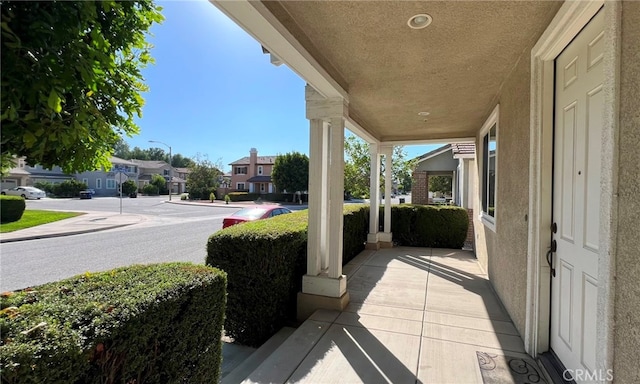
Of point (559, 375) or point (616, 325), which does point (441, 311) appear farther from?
point (616, 325)

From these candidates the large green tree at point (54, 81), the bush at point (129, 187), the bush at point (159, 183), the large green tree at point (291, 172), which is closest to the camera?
the large green tree at point (54, 81)

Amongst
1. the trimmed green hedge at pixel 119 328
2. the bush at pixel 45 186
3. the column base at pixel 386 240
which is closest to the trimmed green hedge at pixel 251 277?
the trimmed green hedge at pixel 119 328

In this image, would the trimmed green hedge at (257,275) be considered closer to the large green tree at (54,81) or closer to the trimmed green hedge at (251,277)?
the trimmed green hedge at (251,277)

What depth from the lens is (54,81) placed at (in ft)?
3.42

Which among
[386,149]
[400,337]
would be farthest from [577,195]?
[386,149]

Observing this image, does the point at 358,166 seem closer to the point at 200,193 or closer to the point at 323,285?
the point at 323,285

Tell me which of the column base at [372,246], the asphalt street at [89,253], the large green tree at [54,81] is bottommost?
the asphalt street at [89,253]

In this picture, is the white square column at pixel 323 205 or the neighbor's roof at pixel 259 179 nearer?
the white square column at pixel 323 205

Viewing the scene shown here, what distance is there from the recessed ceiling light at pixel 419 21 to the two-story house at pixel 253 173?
40.6 meters

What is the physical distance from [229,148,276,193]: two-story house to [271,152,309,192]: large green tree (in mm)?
10488

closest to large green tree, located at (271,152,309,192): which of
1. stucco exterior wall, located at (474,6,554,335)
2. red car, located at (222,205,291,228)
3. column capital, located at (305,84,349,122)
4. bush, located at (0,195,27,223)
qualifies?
bush, located at (0,195,27,223)

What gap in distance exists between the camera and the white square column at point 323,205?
3.90 meters

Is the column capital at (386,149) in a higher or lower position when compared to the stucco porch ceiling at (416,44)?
lower

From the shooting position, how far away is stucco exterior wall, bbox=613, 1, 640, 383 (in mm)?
1343
